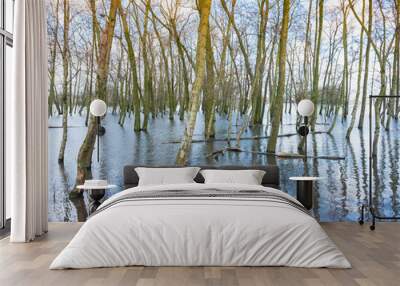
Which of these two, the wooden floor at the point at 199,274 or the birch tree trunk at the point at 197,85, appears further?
the birch tree trunk at the point at 197,85

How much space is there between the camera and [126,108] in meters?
7.28

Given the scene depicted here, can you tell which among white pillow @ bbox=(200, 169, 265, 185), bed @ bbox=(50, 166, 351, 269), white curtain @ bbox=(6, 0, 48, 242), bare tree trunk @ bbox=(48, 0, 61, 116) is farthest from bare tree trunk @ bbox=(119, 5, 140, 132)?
bed @ bbox=(50, 166, 351, 269)

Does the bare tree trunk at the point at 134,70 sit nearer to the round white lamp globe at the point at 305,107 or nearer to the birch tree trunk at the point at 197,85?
the birch tree trunk at the point at 197,85

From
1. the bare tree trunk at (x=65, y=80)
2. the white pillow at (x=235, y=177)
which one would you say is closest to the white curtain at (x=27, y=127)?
the bare tree trunk at (x=65, y=80)

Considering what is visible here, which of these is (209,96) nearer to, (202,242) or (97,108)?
(97,108)

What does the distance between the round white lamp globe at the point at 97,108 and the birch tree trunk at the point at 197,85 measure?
3.63ft

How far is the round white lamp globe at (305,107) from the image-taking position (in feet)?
22.9

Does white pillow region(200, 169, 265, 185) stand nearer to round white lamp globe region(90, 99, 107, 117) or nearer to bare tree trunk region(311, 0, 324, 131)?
bare tree trunk region(311, 0, 324, 131)

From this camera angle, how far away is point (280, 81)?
7.32 metres

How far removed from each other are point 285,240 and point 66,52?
420 centimetres

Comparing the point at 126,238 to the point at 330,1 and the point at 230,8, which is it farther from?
the point at 330,1

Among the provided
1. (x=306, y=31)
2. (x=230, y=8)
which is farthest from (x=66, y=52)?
(x=306, y=31)

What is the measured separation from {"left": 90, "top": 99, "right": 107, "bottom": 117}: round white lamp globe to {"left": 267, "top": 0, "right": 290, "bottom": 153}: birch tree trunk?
7.19 ft

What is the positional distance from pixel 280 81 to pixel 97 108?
241 cm
